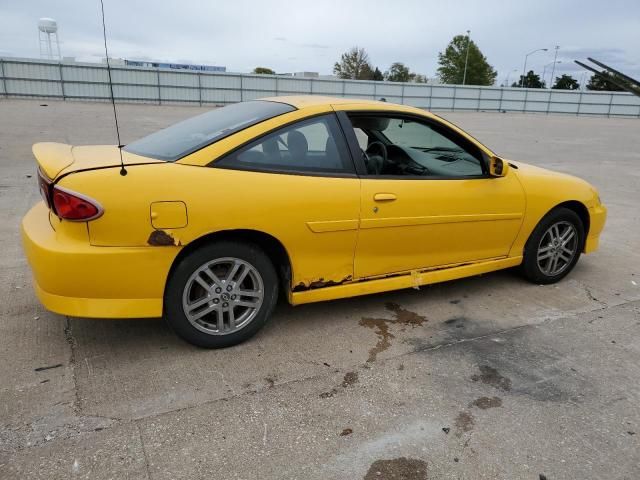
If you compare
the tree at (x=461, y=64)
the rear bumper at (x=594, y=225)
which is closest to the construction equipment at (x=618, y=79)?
the rear bumper at (x=594, y=225)

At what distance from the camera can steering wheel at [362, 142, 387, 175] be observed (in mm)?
3510

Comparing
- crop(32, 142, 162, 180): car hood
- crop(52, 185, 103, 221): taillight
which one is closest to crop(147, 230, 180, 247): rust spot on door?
crop(52, 185, 103, 221): taillight

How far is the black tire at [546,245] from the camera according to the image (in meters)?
4.32

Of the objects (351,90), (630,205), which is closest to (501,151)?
(630,205)

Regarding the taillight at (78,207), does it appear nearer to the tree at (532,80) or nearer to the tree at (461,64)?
the tree at (461,64)

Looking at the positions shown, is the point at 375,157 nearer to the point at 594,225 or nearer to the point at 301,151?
the point at 301,151

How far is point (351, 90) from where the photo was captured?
3431 cm

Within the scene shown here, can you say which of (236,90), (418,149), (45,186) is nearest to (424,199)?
(418,149)

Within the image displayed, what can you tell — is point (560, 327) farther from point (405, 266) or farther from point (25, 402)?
point (25, 402)

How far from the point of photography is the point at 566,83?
3155 inches

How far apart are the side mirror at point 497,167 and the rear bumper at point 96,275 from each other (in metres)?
2.41

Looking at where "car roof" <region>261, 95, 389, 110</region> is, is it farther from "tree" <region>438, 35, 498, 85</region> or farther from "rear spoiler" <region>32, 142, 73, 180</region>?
"tree" <region>438, 35, 498, 85</region>

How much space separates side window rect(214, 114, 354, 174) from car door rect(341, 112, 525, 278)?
0.13 metres

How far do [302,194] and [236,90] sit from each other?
3045cm
